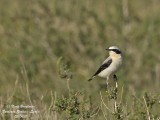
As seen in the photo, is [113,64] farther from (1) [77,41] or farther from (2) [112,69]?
(1) [77,41]

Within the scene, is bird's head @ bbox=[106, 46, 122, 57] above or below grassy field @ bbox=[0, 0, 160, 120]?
below

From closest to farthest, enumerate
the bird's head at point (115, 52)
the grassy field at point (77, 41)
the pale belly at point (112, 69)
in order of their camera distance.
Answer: the pale belly at point (112, 69) < the bird's head at point (115, 52) < the grassy field at point (77, 41)

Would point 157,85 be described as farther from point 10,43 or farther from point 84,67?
point 10,43

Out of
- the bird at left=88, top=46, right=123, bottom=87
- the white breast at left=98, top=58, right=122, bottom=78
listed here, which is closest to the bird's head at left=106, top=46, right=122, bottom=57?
the bird at left=88, top=46, right=123, bottom=87

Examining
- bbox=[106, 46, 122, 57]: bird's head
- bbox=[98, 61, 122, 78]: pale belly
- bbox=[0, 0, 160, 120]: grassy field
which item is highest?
bbox=[0, 0, 160, 120]: grassy field

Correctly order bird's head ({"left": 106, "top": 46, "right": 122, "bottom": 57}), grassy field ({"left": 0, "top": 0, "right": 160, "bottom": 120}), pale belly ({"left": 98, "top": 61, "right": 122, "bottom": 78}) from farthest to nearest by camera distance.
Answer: grassy field ({"left": 0, "top": 0, "right": 160, "bottom": 120}) → bird's head ({"left": 106, "top": 46, "right": 122, "bottom": 57}) → pale belly ({"left": 98, "top": 61, "right": 122, "bottom": 78})

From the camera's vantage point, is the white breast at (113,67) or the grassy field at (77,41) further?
the grassy field at (77,41)

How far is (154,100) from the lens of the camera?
7.31m

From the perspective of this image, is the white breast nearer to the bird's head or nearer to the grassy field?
the bird's head

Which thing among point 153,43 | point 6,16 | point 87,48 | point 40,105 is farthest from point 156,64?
point 40,105

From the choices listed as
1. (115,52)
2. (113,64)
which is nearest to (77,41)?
(115,52)

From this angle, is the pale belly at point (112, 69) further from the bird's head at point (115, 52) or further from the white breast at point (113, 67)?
the bird's head at point (115, 52)

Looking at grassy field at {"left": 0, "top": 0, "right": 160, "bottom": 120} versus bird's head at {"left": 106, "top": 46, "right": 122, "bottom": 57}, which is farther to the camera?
grassy field at {"left": 0, "top": 0, "right": 160, "bottom": 120}

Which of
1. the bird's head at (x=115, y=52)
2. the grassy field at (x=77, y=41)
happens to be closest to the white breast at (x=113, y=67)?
the bird's head at (x=115, y=52)
